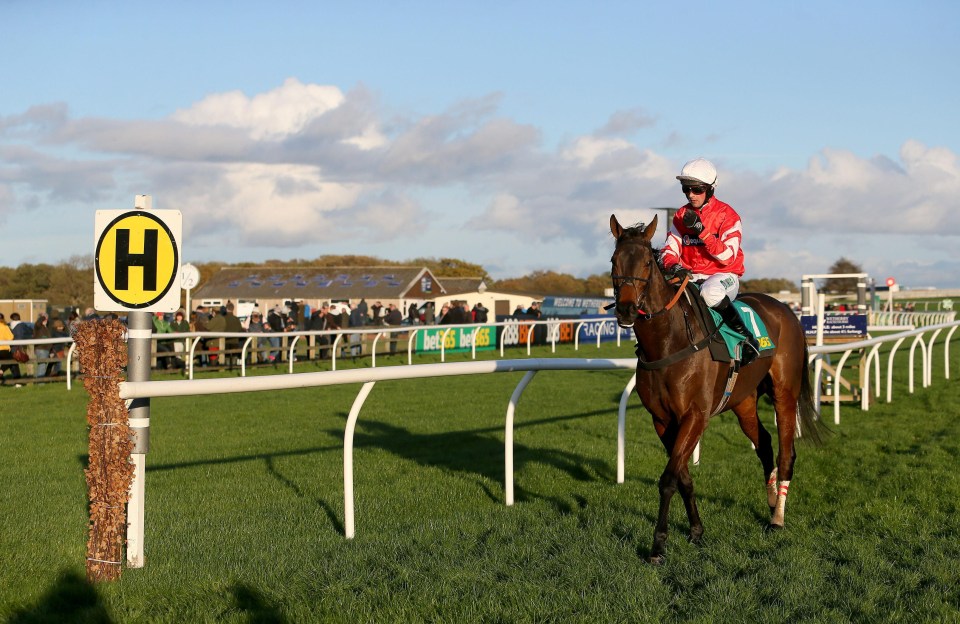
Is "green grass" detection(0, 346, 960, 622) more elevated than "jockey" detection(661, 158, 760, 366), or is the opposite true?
"jockey" detection(661, 158, 760, 366)

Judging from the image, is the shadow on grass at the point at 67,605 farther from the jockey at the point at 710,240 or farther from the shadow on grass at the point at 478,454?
the jockey at the point at 710,240

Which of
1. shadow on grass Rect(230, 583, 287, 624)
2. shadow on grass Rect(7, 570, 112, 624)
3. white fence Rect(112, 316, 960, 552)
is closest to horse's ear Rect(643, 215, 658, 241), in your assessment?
white fence Rect(112, 316, 960, 552)

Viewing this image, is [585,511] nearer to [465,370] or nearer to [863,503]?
[465,370]

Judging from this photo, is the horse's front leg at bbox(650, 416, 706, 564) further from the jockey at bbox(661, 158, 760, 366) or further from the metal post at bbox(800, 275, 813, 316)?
the metal post at bbox(800, 275, 813, 316)

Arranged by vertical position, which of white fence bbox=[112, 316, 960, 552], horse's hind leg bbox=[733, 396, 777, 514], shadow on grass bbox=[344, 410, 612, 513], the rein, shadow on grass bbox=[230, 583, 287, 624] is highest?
the rein

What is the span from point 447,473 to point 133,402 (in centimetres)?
327

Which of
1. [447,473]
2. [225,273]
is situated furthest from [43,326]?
[225,273]

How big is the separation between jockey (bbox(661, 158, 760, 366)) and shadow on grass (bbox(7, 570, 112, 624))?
3.35 metres

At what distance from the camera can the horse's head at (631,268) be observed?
487cm

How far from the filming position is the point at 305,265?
3014 inches

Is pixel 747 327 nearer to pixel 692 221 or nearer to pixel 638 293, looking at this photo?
pixel 692 221

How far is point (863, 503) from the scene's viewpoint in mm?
5984

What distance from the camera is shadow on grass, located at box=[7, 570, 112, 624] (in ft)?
12.6

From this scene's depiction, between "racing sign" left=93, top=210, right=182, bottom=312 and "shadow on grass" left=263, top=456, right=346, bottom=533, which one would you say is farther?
"shadow on grass" left=263, top=456, right=346, bottom=533
